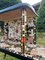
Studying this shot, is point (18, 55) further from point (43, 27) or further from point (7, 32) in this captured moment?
point (43, 27)

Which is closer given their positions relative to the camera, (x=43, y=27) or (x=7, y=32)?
(x=7, y=32)

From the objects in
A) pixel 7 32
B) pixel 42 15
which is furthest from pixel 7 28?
pixel 42 15

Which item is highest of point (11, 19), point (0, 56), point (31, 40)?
point (11, 19)

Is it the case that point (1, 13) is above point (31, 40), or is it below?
above

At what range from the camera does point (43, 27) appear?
1235cm

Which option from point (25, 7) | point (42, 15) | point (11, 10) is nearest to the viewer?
point (25, 7)

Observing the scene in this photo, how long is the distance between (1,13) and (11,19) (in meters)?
0.77

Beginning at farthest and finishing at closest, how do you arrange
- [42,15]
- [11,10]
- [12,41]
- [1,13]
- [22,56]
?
[42,15]
[12,41]
[1,13]
[11,10]
[22,56]

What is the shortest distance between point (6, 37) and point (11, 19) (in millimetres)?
698

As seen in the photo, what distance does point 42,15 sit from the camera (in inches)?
484

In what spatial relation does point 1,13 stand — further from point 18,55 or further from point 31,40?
point 18,55

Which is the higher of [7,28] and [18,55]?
[7,28]

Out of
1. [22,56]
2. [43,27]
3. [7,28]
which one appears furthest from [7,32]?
[43,27]

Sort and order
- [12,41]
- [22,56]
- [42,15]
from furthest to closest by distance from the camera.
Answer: [42,15]
[12,41]
[22,56]
